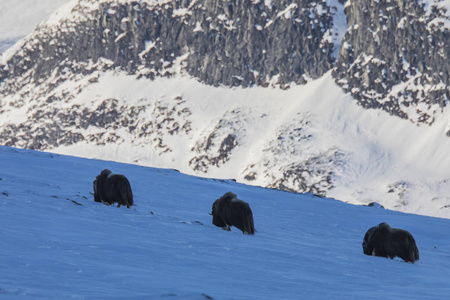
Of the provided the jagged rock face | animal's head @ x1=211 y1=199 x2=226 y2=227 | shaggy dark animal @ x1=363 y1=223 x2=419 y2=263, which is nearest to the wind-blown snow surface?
animal's head @ x1=211 y1=199 x2=226 y2=227

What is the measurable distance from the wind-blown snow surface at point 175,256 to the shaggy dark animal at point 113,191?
1.31 feet

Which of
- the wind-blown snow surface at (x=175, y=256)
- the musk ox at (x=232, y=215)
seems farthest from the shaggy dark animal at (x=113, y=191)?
the musk ox at (x=232, y=215)

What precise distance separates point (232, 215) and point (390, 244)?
3766 millimetres

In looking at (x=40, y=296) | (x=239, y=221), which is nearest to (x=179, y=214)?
(x=239, y=221)

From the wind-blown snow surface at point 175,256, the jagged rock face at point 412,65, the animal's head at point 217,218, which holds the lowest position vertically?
the wind-blown snow surface at point 175,256

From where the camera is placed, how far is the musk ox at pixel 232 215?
17.6 m

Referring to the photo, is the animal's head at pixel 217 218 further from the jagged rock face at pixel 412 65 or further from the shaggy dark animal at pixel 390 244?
the jagged rock face at pixel 412 65

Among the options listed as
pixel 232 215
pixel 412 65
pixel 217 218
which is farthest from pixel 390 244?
pixel 412 65

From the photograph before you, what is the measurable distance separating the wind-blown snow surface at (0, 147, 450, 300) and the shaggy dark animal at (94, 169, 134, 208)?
1.31ft

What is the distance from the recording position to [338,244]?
59.5ft

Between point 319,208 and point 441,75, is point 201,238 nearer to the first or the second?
point 319,208

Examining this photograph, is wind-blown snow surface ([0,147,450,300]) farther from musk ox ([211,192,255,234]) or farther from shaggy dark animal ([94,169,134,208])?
shaggy dark animal ([94,169,134,208])

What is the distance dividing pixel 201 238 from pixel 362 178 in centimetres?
16459

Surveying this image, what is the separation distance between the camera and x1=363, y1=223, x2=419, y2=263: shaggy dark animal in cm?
1625
